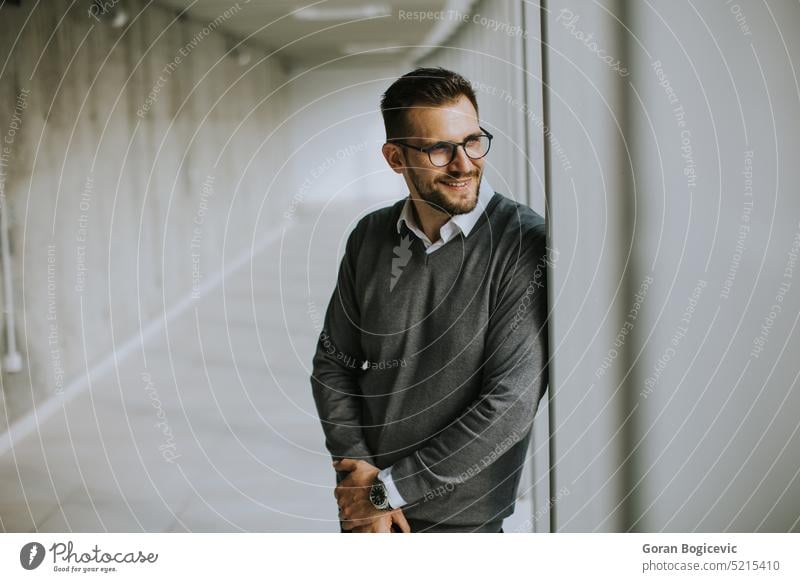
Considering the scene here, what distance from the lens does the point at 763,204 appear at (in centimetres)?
95

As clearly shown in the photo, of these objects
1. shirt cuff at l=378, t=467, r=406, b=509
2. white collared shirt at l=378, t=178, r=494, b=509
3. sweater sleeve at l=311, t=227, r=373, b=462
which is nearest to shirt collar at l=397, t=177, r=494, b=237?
white collared shirt at l=378, t=178, r=494, b=509

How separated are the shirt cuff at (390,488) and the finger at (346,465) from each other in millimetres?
34

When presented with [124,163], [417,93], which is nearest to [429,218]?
[417,93]

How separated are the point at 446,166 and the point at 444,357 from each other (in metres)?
0.20

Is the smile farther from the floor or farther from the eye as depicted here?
the floor

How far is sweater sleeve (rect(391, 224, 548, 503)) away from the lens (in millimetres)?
956

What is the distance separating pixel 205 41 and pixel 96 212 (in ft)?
0.76

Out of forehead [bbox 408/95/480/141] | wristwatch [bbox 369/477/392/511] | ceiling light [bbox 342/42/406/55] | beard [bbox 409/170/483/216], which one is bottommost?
wristwatch [bbox 369/477/392/511]

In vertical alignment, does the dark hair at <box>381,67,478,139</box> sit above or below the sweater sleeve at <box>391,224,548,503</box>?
above

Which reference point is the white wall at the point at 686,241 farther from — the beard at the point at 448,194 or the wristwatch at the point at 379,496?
the wristwatch at the point at 379,496

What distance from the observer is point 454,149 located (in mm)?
937
